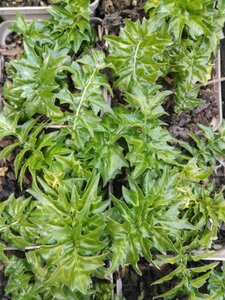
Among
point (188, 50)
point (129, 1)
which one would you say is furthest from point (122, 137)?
point (129, 1)

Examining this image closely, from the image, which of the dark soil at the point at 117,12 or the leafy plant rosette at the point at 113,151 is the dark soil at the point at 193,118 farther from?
the dark soil at the point at 117,12

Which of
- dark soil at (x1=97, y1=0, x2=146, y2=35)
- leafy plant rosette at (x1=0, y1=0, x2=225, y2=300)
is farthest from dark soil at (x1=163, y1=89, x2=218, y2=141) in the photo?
dark soil at (x1=97, y1=0, x2=146, y2=35)

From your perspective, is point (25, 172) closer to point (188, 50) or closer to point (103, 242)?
point (103, 242)

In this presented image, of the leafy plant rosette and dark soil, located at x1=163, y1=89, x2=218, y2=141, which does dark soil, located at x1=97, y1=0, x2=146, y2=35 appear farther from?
dark soil, located at x1=163, y1=89, x2=218, y2=141

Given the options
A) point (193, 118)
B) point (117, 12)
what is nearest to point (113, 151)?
point (193, 118)

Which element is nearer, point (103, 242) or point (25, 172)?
point (103, 242)

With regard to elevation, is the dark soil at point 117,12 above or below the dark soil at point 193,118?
above

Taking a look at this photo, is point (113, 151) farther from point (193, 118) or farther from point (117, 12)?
point (117, 12)

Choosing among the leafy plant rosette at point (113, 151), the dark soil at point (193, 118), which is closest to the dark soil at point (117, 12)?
the leafy plant rosette at point (113, 151)
